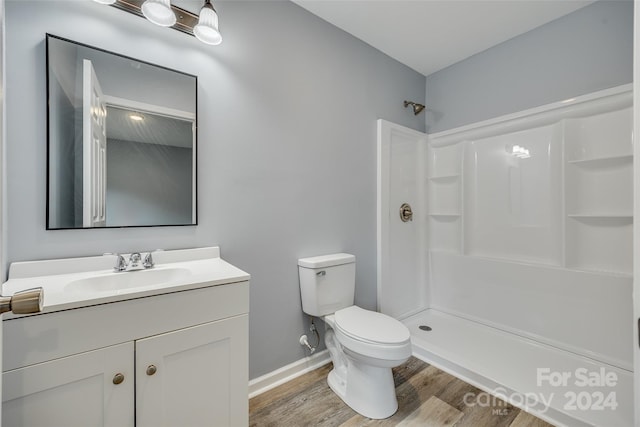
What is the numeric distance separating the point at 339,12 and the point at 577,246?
2.27m

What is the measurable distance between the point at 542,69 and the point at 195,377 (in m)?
2.84

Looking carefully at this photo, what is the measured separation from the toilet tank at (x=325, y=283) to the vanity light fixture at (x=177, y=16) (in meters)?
1.33

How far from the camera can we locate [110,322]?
0.90 meters

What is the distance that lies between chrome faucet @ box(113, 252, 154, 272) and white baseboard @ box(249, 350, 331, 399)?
917 mm

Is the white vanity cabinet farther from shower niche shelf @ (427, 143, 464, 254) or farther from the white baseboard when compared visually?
shower niche shelf @ (427, 143, 464, 254)

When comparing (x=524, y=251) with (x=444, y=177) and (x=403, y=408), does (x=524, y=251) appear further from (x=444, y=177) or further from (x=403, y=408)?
(x=403, y=408)

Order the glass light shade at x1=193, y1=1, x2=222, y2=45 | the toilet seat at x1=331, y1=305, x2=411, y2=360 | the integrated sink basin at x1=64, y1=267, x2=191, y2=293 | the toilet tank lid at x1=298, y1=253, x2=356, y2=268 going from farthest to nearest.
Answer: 1. the toilet tank lid at x1=298, y1=253, x2=356, y2=268
2. the toilet seat at x1=331, y1=305, x2=411, y2=360
3. the glass light shade at x1=193, y1=1, x2=222, y2=45
4. the integrated sink basin at x1=64, y1=267, x2=191, y2=293

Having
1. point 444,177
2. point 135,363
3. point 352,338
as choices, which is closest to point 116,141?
point 135,363

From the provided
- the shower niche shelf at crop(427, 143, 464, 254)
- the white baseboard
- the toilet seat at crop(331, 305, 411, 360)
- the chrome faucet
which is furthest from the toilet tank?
the shower niche shelf at crop(427, 143, 464, 254)

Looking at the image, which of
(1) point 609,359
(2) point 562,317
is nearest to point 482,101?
(2) point 562,317

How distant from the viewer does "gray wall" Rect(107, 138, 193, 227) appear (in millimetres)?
1282

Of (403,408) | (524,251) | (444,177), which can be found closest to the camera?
(403,408)

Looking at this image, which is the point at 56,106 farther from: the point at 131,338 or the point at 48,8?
the point at 131,338

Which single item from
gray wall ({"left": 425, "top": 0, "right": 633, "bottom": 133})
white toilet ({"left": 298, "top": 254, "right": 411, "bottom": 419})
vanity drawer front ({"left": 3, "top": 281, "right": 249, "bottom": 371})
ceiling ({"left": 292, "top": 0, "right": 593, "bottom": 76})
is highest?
ceiling ({"left": 292, "top": 0, "right": 593, "bottom": 76})
